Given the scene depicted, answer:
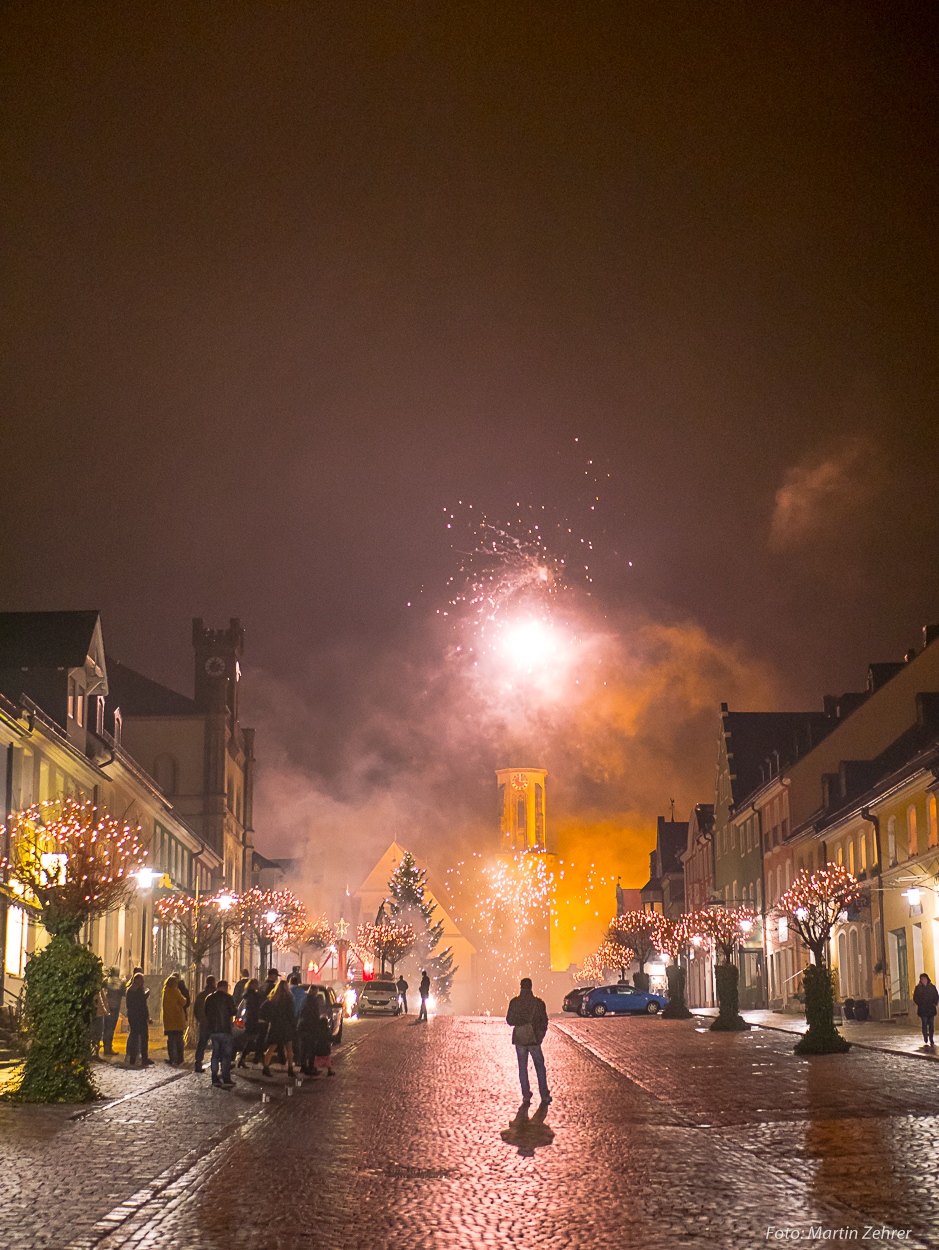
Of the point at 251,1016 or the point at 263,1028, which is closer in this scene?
the point at 263,1028

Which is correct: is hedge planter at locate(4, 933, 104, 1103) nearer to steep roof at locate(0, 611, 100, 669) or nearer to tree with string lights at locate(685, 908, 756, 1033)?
steep roof at locate(0, 611, 100, 669)

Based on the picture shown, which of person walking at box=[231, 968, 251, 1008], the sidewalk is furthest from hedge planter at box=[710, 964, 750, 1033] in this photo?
person walking at box=[231, 968, 251, 1008]

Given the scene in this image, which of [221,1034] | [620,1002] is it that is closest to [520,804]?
[620,1002]

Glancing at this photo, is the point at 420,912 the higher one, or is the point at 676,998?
the point at 420,912

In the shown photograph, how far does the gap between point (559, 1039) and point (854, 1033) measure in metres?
7.50

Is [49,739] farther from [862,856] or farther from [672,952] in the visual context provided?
[672,952]

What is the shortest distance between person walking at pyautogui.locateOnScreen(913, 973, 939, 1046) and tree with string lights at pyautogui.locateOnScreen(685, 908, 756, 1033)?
8092mm

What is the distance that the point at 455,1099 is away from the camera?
806 inches

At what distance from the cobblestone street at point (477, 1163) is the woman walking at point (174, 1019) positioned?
2635 millimetres

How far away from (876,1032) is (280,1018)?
20.3 meters

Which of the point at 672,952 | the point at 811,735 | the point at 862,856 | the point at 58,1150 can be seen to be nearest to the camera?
the point at 58,1150

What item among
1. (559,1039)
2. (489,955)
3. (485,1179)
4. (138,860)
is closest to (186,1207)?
(485,1179)

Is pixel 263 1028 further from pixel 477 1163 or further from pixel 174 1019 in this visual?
pixel 477 1163

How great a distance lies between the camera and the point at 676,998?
53.1 metres
